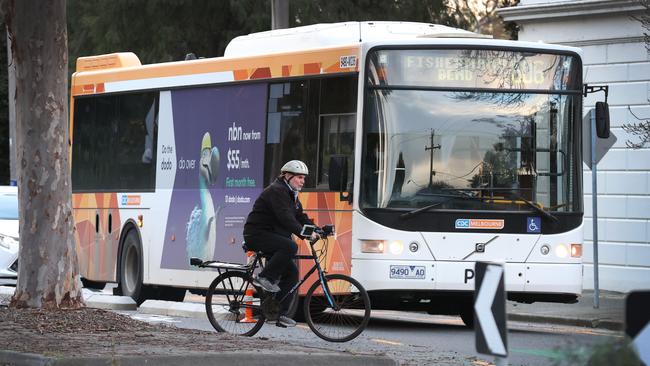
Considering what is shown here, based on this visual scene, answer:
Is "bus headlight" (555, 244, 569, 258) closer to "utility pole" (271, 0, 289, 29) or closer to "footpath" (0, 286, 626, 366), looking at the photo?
"footpath" (0, 286, 626, 366)

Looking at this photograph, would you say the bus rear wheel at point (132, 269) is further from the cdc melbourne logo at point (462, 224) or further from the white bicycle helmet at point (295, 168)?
the white bicycle helmet at point (295, 168)

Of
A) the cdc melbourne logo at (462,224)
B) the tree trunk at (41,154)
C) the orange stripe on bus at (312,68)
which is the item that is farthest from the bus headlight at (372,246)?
the tree trunk at (41,154)

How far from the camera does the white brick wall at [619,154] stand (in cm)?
2253

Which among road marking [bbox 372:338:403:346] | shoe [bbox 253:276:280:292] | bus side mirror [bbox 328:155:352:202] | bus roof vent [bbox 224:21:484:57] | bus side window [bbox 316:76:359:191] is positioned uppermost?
bus roof vent [bbox 224:21:484:57]

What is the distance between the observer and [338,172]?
14750 millimetres

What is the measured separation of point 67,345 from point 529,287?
6534 mm

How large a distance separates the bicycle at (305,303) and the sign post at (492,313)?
6.39 m

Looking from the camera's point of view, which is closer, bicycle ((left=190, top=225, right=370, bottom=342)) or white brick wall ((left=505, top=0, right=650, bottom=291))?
bicycle ((left=190, top=225, right=370, bottom=342))

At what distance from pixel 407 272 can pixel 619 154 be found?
8941 millimetres

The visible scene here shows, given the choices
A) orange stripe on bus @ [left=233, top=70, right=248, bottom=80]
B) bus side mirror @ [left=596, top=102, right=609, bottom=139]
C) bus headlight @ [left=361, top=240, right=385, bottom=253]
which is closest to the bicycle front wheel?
bus headlight @ [left=361, top=240, right=385, bottom=253]

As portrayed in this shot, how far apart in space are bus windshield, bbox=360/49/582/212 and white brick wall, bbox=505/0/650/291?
7073mm

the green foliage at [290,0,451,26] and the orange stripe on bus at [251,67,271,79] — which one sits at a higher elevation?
the green foliage at [290,0,451,26]

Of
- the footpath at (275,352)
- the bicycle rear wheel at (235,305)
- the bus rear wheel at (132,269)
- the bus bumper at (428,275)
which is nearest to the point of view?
the footpath at (275,352)

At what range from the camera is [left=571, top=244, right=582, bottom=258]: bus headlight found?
50.8 feet
